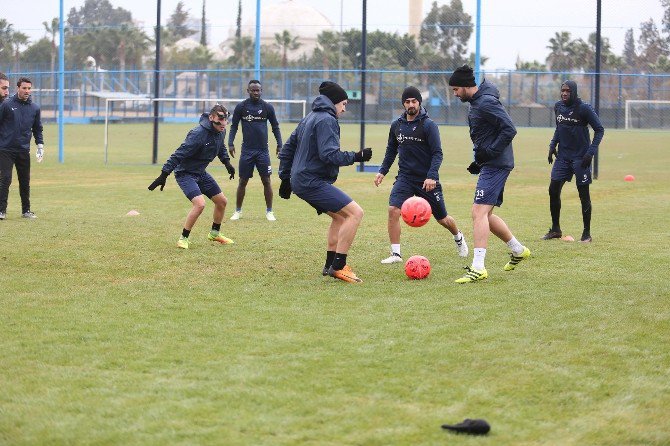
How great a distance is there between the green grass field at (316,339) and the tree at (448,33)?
18.9m

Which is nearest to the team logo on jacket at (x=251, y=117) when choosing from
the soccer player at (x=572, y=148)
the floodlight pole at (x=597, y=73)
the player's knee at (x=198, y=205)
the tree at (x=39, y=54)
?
the player's knee at (x=198, y=205)

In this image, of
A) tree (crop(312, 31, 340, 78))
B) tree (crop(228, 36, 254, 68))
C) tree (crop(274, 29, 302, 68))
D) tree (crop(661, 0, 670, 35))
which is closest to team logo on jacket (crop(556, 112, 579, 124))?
tree (crop(661, 0, 670, 35))

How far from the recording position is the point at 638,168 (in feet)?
93.0

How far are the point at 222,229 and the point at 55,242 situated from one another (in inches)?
102

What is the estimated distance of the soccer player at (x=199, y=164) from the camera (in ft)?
41.5

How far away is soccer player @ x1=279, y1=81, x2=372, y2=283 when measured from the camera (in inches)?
398

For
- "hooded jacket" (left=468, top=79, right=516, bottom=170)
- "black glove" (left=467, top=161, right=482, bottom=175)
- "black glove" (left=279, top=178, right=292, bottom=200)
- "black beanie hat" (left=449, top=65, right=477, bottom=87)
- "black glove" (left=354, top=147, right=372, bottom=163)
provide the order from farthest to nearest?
"black glove" (left=279, top=178, right=292, bottom=200) → "black glove" (left=467, top=161, right=482, bottom=175) → "hooded jacket" (left=468, top=79, right=516, bottom=170) → "black beanie hat" (left=449, top=65, right=477, bottom=87) → "black glove" (left=354, top=147, right=372, bottom=163)

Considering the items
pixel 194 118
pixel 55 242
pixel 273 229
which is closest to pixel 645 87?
pixel 194 118

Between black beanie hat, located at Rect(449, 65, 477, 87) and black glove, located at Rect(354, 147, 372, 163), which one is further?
black beanie hat, located at Rect(449, 65, 477, 87)

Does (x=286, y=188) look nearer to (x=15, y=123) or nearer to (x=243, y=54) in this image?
(x=15, y=123)

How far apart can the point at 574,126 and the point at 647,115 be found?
32866 millimetres

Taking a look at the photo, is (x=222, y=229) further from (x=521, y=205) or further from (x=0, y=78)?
(x=521, y=205)

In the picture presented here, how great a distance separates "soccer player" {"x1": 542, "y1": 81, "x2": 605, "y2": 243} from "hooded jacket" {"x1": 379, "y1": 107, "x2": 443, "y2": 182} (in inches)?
105

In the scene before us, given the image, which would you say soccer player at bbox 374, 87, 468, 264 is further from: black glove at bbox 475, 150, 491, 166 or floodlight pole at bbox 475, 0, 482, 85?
floodlight pole at bbox 475, 0, 482, 85
